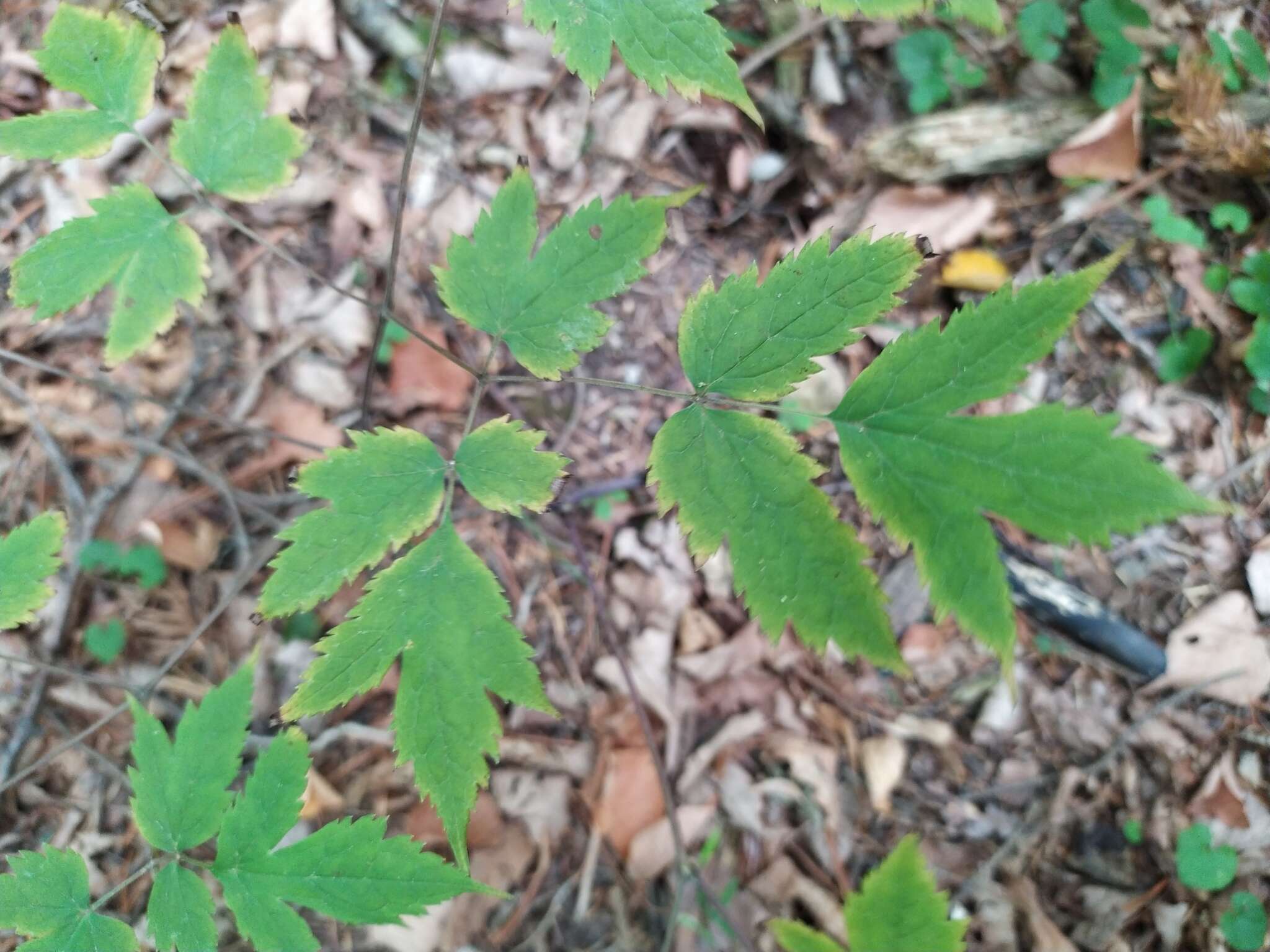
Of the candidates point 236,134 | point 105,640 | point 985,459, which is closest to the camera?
point 985,459

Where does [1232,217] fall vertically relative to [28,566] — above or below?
below

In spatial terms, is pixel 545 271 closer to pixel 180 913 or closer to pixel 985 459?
pixel 985 459

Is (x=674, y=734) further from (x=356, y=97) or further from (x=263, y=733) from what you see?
(x=356, y=97)

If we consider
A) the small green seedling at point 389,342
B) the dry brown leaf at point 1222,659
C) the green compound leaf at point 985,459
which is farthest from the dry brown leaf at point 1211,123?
the small green seedling at point 389,342

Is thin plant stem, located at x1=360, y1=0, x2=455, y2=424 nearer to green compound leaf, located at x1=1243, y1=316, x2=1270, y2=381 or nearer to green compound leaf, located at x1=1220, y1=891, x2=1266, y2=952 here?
green compound leaf, located at x1=1243, y1=316, x2=1270, y2=381


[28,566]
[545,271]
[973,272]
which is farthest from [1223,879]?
[28,566]
